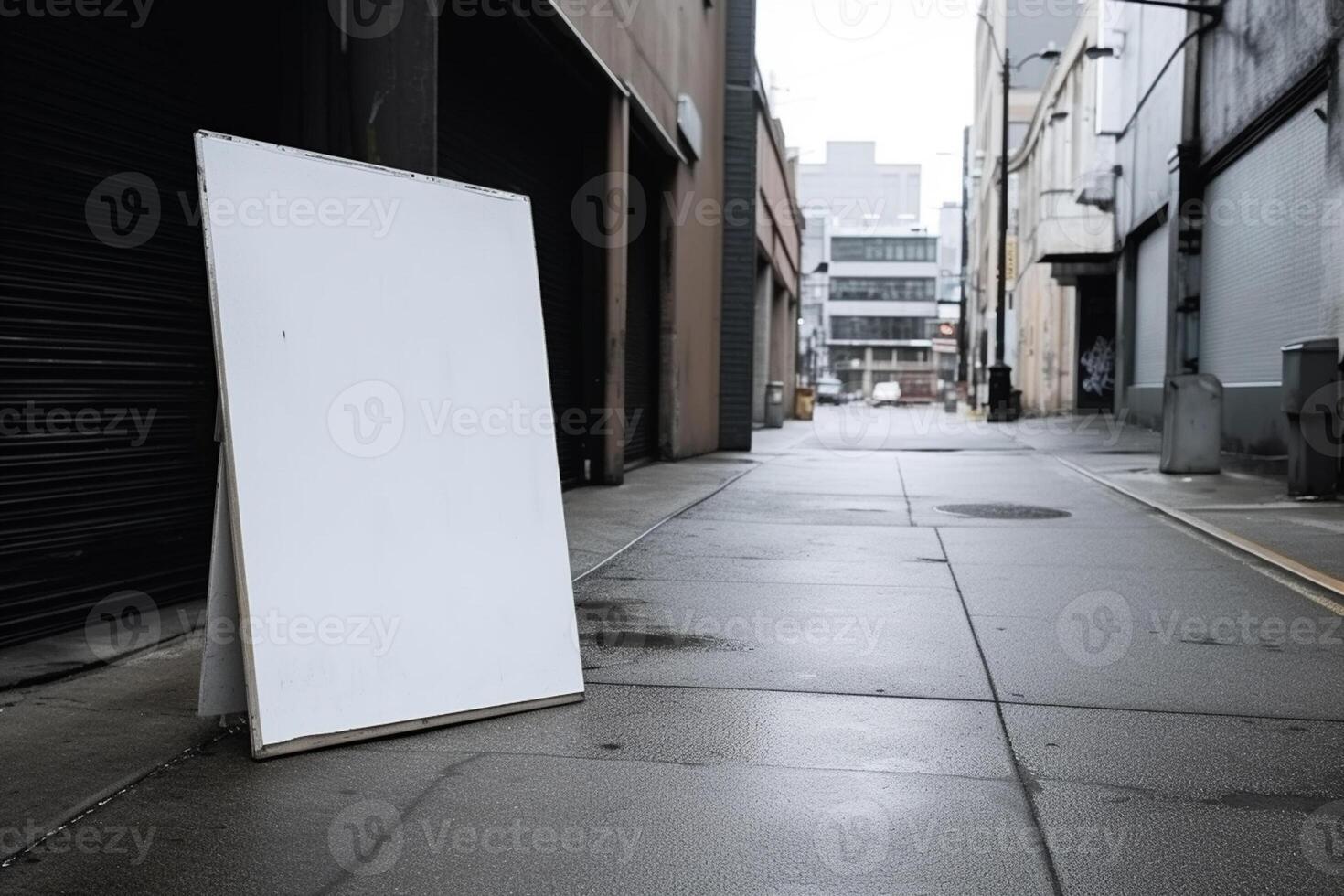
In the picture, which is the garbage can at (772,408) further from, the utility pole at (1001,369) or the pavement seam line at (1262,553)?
the pavement seam line at (1262,553)

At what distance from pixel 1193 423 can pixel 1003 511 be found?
4.49 metres

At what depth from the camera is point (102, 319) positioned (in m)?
5.34

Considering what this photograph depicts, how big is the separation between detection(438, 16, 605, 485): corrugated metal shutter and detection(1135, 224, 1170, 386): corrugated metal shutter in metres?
13.7

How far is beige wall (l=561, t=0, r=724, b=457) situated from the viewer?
43.0ft

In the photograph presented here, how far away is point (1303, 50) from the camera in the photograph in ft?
41.7

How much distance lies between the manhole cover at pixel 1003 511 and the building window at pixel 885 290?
119 metres

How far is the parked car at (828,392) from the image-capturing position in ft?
252

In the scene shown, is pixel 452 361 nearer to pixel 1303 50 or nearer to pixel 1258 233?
pixel 1303 50

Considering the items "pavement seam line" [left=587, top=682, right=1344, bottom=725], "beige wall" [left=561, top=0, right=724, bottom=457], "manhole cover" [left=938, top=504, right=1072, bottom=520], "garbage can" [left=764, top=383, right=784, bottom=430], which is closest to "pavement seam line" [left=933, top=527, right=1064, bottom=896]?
"pavement seam line" [left=587, top=682, right=1344, bottom=725]

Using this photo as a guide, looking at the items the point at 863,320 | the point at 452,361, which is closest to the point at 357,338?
the point at 452,361

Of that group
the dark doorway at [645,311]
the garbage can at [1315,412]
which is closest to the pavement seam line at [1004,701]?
the garbage can at [1315,412]

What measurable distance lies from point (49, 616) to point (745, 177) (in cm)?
1614

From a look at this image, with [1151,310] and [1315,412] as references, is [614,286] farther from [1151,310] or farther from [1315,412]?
[1151,310]

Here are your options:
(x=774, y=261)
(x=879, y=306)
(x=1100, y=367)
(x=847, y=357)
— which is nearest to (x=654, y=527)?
(x=774, y=261)
